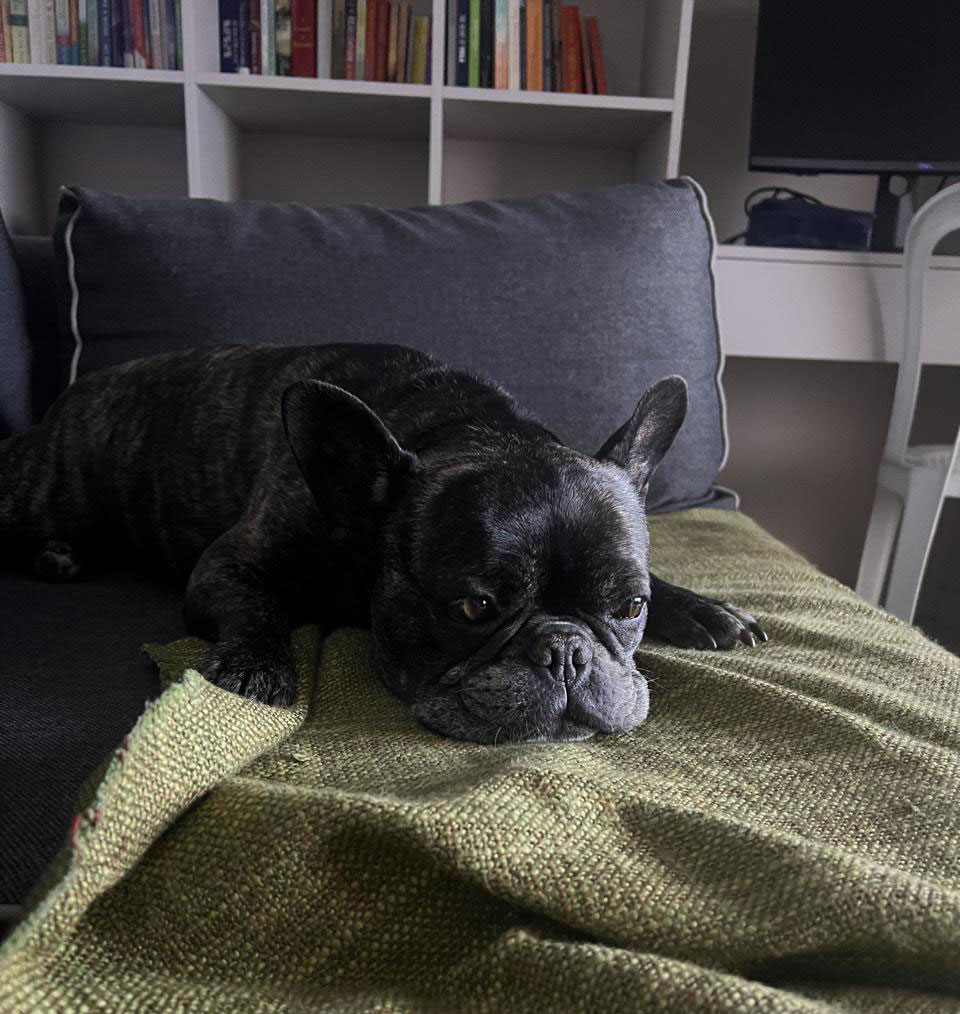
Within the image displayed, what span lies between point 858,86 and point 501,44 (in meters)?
0.81

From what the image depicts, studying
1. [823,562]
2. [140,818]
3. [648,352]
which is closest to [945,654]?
[648,352]

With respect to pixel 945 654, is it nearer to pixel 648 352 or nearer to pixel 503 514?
pixel 503 514

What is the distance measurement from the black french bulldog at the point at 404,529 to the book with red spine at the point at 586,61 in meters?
1.20

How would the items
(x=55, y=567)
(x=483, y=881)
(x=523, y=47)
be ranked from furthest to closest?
(x=523, y=47)
(x=55, y=567)
(x=483, y=881)

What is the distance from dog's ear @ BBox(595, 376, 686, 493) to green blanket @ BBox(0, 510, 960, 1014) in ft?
1.48

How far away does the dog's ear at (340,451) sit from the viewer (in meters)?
0.92

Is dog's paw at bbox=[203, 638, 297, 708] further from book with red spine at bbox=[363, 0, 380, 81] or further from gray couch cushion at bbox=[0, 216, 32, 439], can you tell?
book with red spine at bbox=[363, 0, 380, 81]

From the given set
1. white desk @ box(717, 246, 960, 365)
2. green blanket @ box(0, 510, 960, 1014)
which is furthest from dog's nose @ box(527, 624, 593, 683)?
white desk @ box(717, 246, 960, 365)

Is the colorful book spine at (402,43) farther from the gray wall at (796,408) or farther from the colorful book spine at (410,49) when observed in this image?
the gray wall at (796,408)

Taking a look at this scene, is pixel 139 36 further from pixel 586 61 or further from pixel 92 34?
pixel 586 61

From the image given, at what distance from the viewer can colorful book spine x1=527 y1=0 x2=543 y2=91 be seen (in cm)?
206

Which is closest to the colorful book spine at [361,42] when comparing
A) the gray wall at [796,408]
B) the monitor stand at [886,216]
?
the gray wall at [796,408]

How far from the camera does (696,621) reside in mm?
1036

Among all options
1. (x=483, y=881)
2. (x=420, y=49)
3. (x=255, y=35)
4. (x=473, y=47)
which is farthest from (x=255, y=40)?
(x=483, y=881)
